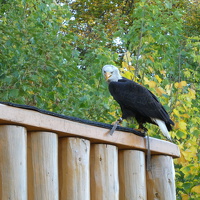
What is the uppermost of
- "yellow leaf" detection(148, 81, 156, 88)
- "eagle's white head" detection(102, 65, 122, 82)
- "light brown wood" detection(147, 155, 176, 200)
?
"yellow leaf" detection(148, 81, 156, 88)

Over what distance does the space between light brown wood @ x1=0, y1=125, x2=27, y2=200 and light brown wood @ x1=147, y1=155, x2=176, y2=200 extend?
1341 millimetres

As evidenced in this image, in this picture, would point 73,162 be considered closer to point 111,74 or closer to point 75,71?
point 111,74

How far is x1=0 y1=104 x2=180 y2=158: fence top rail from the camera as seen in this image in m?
2.87

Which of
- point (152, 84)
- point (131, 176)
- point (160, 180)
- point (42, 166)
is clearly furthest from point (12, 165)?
point (152, 84)

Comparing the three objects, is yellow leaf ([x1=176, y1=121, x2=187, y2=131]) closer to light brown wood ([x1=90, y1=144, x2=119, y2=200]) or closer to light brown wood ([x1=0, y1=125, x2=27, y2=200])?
light brown wood ([x1=90, y1=144, x2=119, y2=200])

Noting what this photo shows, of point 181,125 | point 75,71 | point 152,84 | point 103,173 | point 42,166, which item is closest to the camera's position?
point 42,166

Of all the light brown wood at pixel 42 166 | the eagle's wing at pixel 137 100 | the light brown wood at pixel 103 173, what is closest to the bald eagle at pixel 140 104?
the eagle's wing at pixel 137 100

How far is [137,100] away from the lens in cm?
481

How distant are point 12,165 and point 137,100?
7.08ft

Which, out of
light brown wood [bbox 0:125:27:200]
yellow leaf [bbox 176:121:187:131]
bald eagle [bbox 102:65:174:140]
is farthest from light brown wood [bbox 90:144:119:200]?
yellow leaf [bbox 176:121:187:131]

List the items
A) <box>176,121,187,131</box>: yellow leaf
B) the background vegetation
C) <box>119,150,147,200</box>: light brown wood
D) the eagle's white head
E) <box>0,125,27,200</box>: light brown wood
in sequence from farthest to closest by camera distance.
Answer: the background vegetation
<box>176,121,187,131</box>: yellow leaf
the eagle's white head
<box>119,150,147,200</box>: light brown wood
<box>0,125,27,200</box>: light brown wood

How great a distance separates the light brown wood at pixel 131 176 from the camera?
12.1ft

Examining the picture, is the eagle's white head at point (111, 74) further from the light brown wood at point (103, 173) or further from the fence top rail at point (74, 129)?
the light brown wood at point (103, 173)

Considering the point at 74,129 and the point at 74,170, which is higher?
the point at 74,129
